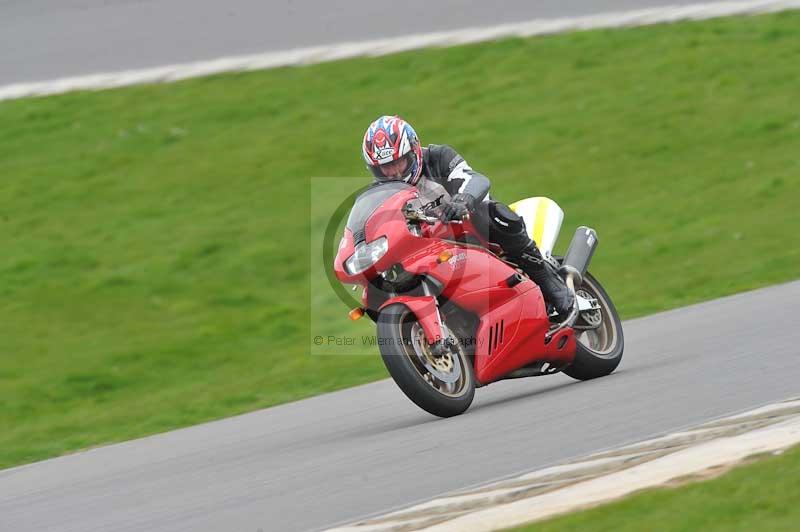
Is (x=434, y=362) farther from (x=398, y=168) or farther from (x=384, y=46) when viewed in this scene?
(x=384, y=46)

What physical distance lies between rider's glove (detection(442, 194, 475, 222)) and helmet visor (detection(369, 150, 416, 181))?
0.36 m

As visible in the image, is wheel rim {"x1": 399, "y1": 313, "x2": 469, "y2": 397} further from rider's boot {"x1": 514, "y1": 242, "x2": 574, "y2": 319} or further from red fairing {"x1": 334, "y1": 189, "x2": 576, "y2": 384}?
rider's boot {"x1": 514, "y1": 242, "x2": 574, "y2": 319}

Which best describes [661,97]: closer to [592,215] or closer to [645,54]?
[645,54]

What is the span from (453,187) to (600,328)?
5.00ft

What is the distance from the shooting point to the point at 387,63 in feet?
51.4

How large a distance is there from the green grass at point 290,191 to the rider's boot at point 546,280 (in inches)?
92.1

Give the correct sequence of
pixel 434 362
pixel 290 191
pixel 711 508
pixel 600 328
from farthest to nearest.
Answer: pixel 290 191
pixel 600 328
pixel 434 362
pixel 711 508

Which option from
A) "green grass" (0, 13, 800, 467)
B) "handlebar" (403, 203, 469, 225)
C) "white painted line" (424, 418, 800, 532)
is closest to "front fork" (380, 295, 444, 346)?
"handlebar" (403, 203, 469, 225)

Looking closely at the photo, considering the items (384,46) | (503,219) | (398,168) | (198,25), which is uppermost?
(398,168)

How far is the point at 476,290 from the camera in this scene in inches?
280

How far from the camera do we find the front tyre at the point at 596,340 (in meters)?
7.84

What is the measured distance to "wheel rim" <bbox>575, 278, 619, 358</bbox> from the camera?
Result: 8008 millimetres

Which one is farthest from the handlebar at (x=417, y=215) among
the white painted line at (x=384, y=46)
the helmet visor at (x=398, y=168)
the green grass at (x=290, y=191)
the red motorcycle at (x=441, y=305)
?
the white painted line at (x=384, y=46)

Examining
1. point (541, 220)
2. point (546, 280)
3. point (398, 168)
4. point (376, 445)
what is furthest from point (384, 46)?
point (376, 445)
